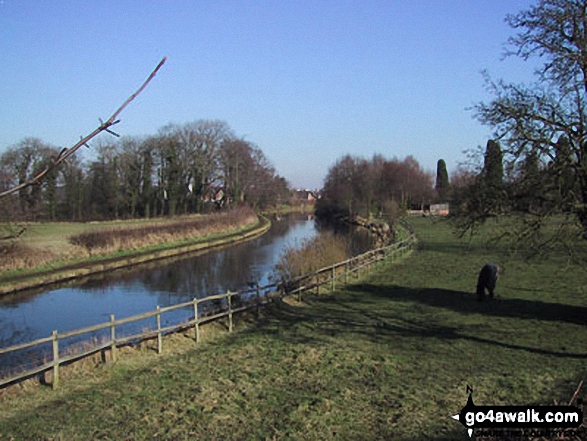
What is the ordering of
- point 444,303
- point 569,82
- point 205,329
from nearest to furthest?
point 569,82, point 205,329, point 444,303

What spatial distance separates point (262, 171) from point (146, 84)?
259 ft

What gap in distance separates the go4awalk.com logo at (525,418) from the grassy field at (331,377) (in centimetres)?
120

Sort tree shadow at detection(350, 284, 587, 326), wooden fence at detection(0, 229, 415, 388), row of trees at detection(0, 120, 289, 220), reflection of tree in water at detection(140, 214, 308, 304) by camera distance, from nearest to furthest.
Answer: wooden fence at detection(0, 229, 415, 388)
tree shadow at detection(350, 284, 587, 326)
reflection of tree in water at detection(140, 214, 308, 304)
row of trees at detection(0, 120, 289, 220)

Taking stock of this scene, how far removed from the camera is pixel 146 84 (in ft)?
5.65

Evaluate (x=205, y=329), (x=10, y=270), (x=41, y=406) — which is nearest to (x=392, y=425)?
(x=41, y=406)

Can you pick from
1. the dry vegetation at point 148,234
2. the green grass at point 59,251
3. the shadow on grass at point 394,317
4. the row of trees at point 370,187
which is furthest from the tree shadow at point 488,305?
the row of trees at point 370,187

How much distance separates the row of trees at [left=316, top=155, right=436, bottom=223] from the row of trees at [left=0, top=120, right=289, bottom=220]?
15.0 m

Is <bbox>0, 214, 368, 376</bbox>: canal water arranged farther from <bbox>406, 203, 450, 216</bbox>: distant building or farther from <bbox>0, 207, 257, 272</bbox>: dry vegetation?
<bbox>406, 203, 450, 216</bbox>: distant building

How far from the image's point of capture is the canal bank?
79.4ft

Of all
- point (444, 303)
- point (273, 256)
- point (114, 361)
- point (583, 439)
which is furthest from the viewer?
point (273, 256)

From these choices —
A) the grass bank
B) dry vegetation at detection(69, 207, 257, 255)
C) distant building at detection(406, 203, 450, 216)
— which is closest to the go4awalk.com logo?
the grass bank

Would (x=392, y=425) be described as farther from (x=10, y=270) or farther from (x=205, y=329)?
(x=10, y=270)

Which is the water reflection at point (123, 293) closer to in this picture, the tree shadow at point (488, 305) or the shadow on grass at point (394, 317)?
the shadow on grass at point (394, 317)

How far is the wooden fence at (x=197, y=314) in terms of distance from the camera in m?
9.38
